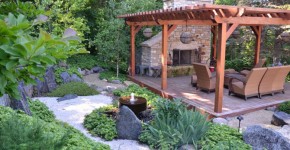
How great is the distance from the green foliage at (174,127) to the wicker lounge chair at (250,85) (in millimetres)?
2907

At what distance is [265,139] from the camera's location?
15.0 feet

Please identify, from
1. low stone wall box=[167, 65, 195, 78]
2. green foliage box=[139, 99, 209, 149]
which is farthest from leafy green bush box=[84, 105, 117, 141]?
low stone wall box=[167, 65, 195, 78]

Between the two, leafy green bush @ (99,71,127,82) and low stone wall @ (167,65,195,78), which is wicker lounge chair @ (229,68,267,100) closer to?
low stone wall @ (167,65,195,78)

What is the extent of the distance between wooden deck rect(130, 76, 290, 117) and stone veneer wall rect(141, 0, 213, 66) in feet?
5.86

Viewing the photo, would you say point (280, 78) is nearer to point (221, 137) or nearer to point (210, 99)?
point (210, 99)

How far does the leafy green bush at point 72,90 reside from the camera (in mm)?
8617

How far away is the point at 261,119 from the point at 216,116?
46.1 inches

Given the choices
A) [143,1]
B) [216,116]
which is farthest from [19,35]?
[143,1]

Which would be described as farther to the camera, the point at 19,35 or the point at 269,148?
the point at 269,148

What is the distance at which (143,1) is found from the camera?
1201 cm

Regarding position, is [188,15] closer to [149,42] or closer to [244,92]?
[244,92]

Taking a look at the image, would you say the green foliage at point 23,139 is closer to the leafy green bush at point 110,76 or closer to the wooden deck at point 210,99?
the wooden deck at point 210,99

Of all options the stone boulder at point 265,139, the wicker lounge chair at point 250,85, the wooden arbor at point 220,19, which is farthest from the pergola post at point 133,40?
the stone boulder at point 265,139

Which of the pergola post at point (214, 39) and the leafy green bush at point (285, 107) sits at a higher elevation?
the pergola post at point (214, 39)
